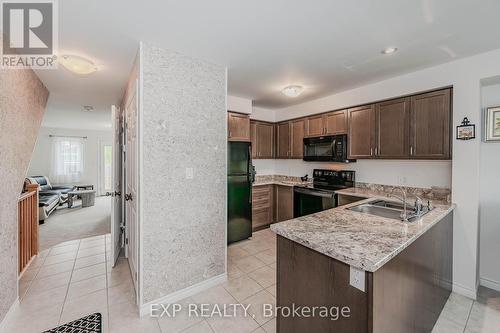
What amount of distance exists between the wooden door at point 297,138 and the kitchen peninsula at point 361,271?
2409mm

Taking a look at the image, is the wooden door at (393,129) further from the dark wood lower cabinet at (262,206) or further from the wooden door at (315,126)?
the dark wood lower cabinet at (262,206)

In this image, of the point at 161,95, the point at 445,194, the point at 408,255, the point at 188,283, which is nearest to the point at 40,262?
the point at 188,283

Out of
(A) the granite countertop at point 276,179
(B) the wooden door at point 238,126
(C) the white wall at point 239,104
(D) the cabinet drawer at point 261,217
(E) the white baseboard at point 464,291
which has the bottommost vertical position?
(E) the white baseboard at point 464,291

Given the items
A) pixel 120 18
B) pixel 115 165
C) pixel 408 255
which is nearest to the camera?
pixel 408 255

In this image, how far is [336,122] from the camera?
361 cm

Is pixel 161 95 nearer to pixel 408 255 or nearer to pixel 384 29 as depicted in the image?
pixel 384 29

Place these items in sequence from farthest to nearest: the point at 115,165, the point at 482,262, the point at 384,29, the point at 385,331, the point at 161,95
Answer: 1. the point at 115,165
2. the point at 482,262
3. the point at 161,95
4. the point at 384,29
5. the point at 385,331

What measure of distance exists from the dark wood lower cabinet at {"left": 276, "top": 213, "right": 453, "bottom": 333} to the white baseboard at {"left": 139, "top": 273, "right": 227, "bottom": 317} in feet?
3.51

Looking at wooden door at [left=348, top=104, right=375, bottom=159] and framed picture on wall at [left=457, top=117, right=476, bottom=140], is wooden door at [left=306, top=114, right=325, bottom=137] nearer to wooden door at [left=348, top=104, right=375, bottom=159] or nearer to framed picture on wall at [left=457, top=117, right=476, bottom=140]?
wooden door at [left=348, top=104, right=375, bottom=159]

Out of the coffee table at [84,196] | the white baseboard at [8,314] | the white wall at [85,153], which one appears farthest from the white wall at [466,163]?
the white wall at [85,153]

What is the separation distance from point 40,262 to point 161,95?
2.91 metres

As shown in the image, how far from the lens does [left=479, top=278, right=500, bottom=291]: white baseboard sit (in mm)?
2377

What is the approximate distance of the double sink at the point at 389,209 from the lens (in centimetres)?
192

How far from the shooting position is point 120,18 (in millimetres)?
1677
